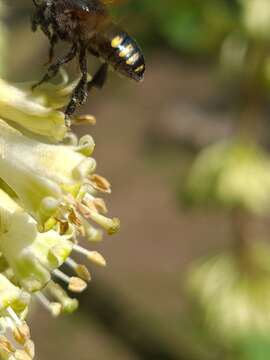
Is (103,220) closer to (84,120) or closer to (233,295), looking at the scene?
(84,120)

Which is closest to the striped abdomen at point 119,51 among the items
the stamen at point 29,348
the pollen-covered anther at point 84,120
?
the pollen-covered anther at point 84,120

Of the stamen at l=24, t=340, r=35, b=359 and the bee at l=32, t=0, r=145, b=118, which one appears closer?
the stamen at l=24, t=340, r=35, b=359

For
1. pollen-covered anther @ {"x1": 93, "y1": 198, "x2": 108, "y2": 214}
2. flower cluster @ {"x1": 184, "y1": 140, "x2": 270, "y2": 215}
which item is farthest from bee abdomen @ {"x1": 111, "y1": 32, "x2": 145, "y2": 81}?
flower cluster @ {"x1": 184, "y1": 140, "x2": 270, "y2": 215}

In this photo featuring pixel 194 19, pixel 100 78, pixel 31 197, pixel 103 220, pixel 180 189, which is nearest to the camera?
pixel 31 197

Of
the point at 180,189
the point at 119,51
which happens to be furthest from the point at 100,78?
the point at 180,189

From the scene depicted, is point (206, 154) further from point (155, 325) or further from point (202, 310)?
point (155, 325)

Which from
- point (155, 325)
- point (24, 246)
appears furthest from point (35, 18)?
point (155, 325)

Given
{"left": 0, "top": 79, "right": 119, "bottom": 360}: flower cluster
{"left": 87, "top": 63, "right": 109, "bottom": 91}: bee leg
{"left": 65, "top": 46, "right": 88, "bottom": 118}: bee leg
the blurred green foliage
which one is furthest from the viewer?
the blurred green foliage

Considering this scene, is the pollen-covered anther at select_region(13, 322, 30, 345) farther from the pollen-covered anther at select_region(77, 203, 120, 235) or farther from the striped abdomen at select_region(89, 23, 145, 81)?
the striped abdomen at select_region(89, 23, 145, 81)
